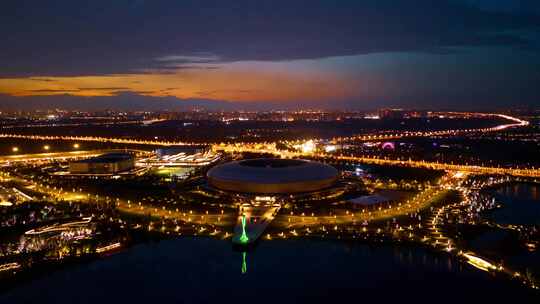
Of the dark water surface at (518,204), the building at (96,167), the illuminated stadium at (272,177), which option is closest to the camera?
the dark water surface at (518,204)

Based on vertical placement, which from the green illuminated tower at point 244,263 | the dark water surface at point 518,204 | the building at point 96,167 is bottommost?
the green illuminated tower at point 244,263

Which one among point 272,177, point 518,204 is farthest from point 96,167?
point 518,204

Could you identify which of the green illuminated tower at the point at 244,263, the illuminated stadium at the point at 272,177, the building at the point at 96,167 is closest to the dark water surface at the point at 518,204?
the illuminated stadium at the point at 272,177

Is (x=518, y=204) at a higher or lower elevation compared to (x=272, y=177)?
lower

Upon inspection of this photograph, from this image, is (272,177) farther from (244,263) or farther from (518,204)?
(518,204)

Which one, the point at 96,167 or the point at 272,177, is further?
the point at 96,167

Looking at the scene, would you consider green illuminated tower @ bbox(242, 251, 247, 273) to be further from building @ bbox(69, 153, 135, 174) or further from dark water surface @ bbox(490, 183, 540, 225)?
building @ bbox(69, 153, 135, 174)

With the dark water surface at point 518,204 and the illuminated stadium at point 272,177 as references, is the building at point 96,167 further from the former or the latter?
the dark water surface at point 518,204

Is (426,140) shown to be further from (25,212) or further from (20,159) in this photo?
(25,212)
